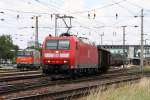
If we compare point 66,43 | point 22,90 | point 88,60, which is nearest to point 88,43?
point 88,60

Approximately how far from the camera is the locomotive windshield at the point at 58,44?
29.5 m

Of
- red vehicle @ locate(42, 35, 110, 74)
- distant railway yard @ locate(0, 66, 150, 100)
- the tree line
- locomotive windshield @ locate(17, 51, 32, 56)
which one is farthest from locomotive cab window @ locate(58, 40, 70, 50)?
the tree line

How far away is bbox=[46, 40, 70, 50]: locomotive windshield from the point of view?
96.7 ft

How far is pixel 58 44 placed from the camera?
29.7 m

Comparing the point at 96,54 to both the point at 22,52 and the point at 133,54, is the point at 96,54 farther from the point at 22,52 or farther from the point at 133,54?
the point at 133,54

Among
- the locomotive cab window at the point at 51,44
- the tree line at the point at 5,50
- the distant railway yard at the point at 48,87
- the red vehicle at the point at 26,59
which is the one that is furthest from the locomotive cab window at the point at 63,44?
the tree line at the point at 5,50

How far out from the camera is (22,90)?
63.5 feet

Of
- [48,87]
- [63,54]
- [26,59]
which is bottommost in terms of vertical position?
[48,87]

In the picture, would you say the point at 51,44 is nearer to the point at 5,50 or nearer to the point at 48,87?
the point at 48,87

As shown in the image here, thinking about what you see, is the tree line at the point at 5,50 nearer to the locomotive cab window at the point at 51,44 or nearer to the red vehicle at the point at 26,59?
the red vehicle at the point at 26,59

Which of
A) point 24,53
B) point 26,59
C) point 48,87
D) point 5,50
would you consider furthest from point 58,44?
point 5,50

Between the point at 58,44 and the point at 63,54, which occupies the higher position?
the point at 58,44

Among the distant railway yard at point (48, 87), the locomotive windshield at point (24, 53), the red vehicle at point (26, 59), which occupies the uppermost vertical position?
the locomotive windshield at point (24, 53)

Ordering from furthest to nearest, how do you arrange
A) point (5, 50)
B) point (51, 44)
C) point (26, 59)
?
point (5, 50) < point (26, 59) < point (51, 44)
